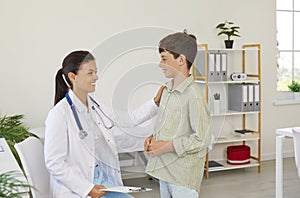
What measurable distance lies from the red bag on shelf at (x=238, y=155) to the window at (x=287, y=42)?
1106 millimetres

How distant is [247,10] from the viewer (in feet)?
14.5

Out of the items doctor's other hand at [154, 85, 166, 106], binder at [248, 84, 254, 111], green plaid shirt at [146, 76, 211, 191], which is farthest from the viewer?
binder at [248, 84, 254, 111]

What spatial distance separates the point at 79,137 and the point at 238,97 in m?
2.66

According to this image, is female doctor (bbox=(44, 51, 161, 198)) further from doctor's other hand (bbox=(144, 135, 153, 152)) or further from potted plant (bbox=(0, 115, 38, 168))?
potted plant (bbox=(0, 115, 38, 168))

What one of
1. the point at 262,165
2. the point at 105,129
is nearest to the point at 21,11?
the point at 105,129

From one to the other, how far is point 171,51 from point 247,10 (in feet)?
10.5

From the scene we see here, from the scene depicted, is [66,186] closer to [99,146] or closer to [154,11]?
[99,146]

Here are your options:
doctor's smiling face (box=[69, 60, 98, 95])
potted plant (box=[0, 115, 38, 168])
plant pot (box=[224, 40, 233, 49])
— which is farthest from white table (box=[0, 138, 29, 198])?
plant pot (box=[224, 40, 233, 49])

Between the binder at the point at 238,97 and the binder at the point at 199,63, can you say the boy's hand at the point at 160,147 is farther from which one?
the binder at the point at 238,97

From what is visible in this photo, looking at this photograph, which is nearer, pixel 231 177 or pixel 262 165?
pixel 231 177

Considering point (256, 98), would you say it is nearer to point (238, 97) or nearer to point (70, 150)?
point (238, 97)

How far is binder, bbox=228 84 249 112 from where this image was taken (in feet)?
13.2

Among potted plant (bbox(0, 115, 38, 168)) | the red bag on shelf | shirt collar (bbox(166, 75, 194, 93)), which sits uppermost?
shirt collar (bbox(166, 75, 194, 93))

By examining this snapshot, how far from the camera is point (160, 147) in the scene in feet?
5.03
